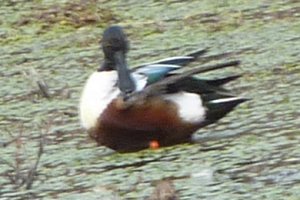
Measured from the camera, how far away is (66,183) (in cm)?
556

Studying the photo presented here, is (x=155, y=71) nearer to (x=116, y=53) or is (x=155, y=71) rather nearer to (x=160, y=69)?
(x=160, y=69)

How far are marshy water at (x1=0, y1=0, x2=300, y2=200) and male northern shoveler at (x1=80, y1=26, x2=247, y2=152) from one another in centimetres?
7

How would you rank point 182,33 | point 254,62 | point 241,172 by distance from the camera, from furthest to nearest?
point 182,33
point 254,62
point 241,172

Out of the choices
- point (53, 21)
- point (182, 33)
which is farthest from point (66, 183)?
point (53, 21)

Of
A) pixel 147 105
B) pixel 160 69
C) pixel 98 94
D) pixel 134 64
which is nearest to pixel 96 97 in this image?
pixel 98 94

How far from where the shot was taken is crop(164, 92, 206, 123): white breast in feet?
19.7

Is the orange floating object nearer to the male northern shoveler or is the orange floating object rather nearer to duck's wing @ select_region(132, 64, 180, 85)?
the male northern shoveler

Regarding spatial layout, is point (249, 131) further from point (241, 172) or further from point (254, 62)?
point (254, 62)

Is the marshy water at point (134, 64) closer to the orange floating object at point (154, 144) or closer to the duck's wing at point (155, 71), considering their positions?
the orange floating object at point (154, 144)

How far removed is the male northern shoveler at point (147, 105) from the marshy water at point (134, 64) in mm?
74

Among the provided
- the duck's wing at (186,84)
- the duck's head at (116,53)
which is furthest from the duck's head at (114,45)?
the duck's wing at (186,84)

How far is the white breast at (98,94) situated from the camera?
5938 millimetres

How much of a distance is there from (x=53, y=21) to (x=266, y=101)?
3160 mm

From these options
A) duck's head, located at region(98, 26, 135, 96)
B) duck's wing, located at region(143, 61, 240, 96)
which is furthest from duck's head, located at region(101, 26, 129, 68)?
duck's wing, located at region(143, 61, 240, 96)
